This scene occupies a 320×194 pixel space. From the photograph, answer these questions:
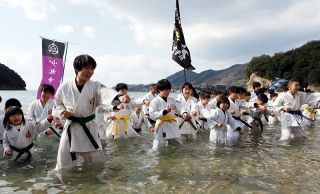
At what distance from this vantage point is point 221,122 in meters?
8.56

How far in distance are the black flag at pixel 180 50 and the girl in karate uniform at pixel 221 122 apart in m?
3.15

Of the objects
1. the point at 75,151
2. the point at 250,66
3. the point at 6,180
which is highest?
the point at 250,66

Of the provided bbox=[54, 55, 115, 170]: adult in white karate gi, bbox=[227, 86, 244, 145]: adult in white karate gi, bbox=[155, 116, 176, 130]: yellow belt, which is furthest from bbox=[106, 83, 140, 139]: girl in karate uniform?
bbox=[54, 55, 115, 170]: adult in white karate gi

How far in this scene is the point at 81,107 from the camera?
5.14 m

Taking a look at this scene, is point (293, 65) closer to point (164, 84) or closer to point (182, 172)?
point (164, 84)

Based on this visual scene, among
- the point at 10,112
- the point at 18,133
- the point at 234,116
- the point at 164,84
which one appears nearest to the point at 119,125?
the point at 164,84

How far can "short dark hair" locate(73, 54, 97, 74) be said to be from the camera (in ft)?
16.4

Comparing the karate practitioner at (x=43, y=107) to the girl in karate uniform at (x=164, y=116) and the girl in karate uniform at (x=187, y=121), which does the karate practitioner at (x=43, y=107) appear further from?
the girl in karate uniform at (x=187, y=121)

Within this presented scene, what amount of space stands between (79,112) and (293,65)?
50044 mm

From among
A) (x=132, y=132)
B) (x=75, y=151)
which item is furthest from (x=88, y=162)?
(x=132, y=132)

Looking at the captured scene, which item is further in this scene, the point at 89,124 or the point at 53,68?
the point at 53,68

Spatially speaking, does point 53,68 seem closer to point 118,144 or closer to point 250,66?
point 118,144

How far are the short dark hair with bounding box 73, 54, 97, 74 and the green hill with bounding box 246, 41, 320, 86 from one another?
4494cm

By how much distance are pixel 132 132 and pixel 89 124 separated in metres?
4.92
